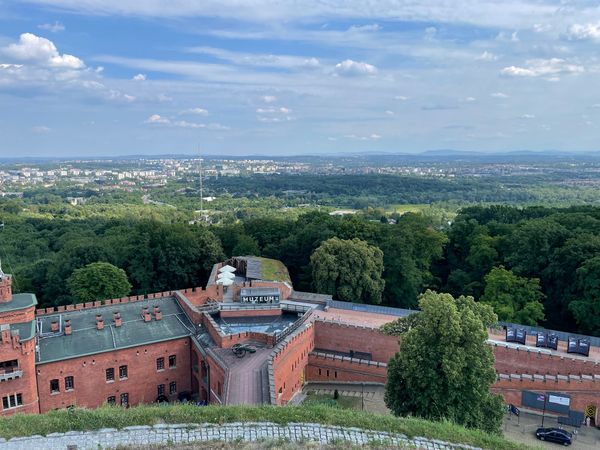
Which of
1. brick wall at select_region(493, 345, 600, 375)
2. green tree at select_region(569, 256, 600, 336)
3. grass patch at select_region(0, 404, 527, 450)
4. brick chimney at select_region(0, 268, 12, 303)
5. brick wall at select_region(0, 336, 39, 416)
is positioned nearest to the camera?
grass patch at select_region(0, 404, 527, 450)

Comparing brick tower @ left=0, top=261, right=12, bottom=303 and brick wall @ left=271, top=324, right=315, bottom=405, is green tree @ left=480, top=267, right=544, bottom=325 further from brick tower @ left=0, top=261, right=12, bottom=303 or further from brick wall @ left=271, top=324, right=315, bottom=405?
brick tower @ left=0, top=261, right=12, bottom=303

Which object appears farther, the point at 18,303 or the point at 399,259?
the point at 399,259

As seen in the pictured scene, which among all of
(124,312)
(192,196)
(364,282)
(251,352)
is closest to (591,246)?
(364,282)

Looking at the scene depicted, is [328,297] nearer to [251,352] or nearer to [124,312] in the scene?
[251,352]

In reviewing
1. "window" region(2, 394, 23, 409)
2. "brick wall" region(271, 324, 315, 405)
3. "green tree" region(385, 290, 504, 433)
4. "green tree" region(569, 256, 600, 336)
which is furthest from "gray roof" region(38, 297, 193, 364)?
"green tree" region(569, 256, 600, 336)

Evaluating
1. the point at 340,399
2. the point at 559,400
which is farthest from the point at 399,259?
the point at 559,400

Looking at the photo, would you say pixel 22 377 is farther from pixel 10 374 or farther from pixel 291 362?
pixel 291 362
